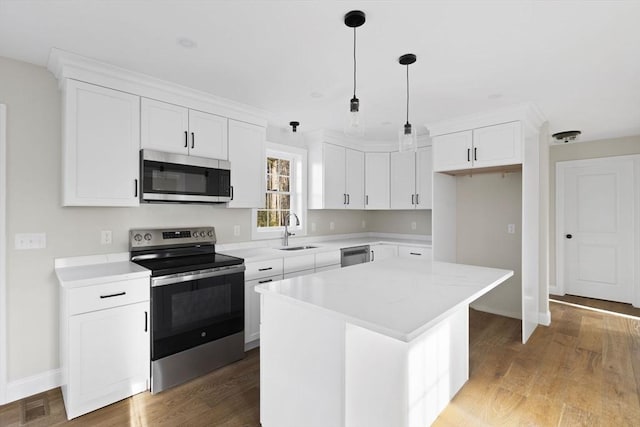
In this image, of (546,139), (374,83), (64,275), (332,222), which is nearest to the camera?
(64,275)

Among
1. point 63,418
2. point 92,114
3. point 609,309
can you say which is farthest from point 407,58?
point 609,309

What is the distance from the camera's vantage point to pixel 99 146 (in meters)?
2.42

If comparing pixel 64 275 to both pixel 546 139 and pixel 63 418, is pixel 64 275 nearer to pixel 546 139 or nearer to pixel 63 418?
pixel 63 418

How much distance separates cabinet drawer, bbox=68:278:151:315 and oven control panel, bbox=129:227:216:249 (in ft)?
1.86

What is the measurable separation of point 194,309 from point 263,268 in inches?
30.2

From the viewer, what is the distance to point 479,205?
13.8 feet

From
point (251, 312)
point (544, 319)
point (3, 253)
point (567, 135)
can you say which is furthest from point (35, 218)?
point (567, 135)

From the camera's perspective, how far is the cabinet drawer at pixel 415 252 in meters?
4.22

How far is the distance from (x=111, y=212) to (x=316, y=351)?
7.07ft

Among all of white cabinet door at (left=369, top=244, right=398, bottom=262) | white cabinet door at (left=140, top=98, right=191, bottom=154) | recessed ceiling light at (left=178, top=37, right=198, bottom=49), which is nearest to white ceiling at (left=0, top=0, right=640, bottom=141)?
recessed ceiling light at (left=178, top=37, right=198, bottom=49)

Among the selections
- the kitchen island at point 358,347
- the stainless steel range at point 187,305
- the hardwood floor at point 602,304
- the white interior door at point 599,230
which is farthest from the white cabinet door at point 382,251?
the white interior door at point 599,230

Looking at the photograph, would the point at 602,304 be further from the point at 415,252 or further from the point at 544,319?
the point at 415,252

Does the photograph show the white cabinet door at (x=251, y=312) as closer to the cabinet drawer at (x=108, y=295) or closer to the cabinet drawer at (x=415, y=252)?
the cabinet drawer at (x=108, y=295)

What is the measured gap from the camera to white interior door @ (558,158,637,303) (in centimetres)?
452
